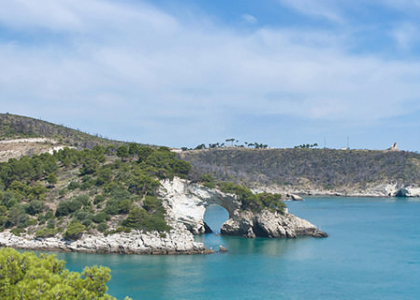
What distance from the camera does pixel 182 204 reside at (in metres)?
48.4

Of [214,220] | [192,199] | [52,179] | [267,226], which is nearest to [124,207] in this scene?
[192,199]

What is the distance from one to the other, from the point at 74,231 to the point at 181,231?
965 cm

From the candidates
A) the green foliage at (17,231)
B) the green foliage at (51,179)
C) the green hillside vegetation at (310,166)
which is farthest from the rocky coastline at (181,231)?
the green hillside vegetation at (310,166)

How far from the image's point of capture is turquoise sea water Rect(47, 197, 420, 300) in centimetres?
3047

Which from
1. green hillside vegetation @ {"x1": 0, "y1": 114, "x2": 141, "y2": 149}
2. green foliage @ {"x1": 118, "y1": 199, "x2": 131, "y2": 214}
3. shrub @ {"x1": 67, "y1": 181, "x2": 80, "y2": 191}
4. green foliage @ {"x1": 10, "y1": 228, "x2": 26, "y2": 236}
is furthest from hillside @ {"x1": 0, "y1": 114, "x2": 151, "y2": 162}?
green foliage @ {"x1": 118, "y1": 199, "x2": 131, "y2": 214}

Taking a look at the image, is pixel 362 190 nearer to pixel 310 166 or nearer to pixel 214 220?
pixel 310 166

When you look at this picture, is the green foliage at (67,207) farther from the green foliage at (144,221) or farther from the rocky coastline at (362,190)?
the rocky coastline at (362,190)

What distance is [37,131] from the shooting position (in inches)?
3570

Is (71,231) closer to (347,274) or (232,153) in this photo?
(347,274)

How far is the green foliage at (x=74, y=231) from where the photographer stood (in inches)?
1538

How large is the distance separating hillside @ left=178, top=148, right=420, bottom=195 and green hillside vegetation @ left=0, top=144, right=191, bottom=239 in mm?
60005

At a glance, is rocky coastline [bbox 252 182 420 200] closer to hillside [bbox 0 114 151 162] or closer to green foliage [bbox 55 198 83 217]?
hillside [bbox 0 114 151 162]

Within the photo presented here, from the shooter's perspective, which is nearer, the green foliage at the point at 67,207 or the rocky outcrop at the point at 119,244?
the rocky outcrop at the point at 119,244

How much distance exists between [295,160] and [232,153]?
2105 centimetres
